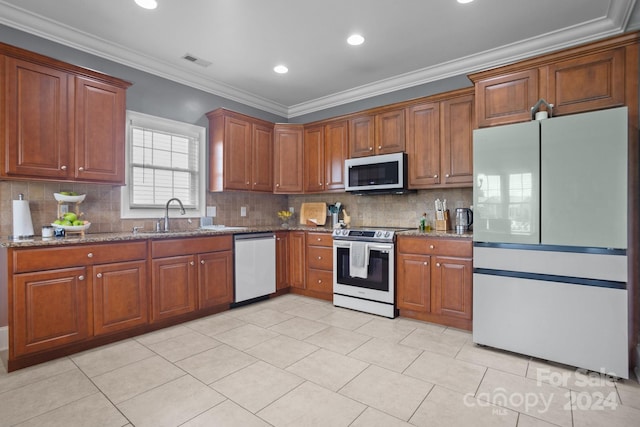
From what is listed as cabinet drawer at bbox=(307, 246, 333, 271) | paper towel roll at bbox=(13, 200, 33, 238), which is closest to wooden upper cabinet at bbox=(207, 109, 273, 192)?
cabinet drawer at bbox=(307, 246, 333, 271)

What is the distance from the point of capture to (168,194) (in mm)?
3891

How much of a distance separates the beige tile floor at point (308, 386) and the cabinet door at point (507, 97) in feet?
6.55

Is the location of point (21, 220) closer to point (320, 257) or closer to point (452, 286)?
point (320, 257)

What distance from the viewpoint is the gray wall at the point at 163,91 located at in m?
2.94

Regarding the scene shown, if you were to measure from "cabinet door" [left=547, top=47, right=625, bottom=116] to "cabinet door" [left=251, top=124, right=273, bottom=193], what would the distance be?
10.8 ft

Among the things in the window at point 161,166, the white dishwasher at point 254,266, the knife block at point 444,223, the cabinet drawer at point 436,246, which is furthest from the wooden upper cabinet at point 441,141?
the window at point 161,166

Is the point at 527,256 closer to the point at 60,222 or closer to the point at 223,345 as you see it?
the point at 223,345

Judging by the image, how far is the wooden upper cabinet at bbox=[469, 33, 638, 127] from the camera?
8.00ft

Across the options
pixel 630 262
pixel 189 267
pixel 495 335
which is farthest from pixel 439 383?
pixel 189 267

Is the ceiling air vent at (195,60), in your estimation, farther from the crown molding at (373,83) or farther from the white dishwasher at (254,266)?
the white dishwasher at (254,266)

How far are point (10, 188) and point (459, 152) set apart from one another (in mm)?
4182

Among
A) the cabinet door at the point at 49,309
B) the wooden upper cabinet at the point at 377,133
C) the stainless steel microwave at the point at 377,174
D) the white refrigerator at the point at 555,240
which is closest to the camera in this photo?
the white refrigerator at the point at 555,240

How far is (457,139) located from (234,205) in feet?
9.72

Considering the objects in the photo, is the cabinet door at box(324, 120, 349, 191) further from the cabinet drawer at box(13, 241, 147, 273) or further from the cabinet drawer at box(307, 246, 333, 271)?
the cabinet drawer at box(13, 241, 147, 273)
